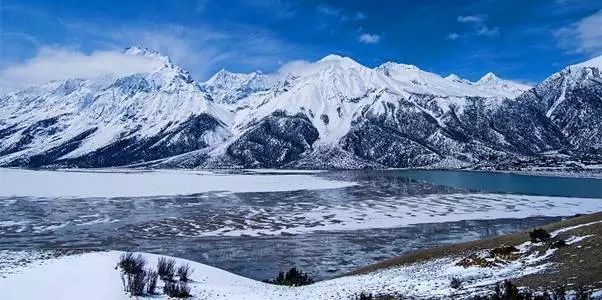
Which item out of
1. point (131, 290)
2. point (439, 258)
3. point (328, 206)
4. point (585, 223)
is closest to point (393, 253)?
point (439, 258)

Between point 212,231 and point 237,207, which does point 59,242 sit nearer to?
point 212,231

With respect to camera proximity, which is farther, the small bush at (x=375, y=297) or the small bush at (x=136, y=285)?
Answer: the small bush at (x=136, y=285)

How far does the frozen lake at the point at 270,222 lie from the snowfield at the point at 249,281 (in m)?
9.84

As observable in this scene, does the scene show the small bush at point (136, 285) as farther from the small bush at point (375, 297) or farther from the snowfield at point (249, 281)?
the small bush at point (375, 297)

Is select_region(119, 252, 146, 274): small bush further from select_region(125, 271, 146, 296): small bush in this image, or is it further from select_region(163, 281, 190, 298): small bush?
select_region(163, 281, 190, 298): small bush

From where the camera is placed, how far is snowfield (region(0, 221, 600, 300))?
81.5 ft

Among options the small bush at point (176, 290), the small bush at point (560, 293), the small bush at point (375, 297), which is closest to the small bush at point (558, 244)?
the small bush at point (560, 293)

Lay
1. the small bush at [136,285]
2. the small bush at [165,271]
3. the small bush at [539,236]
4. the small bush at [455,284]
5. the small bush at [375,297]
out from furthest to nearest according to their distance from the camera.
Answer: the small bush at [539,236], the small bush at [165,271], the small bush at [136,285], the small bush at [455,284], the small bush at [375,297]

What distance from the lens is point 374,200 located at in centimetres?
10019

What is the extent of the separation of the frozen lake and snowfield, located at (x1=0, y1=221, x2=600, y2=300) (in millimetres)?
9838

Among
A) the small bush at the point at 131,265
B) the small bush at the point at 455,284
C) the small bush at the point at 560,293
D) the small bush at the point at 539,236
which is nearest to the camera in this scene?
the small bush at the point at 560,293

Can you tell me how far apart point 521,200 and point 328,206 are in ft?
124

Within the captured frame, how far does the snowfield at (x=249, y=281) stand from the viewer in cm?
2484

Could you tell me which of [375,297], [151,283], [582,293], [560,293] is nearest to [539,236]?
[375,297]
